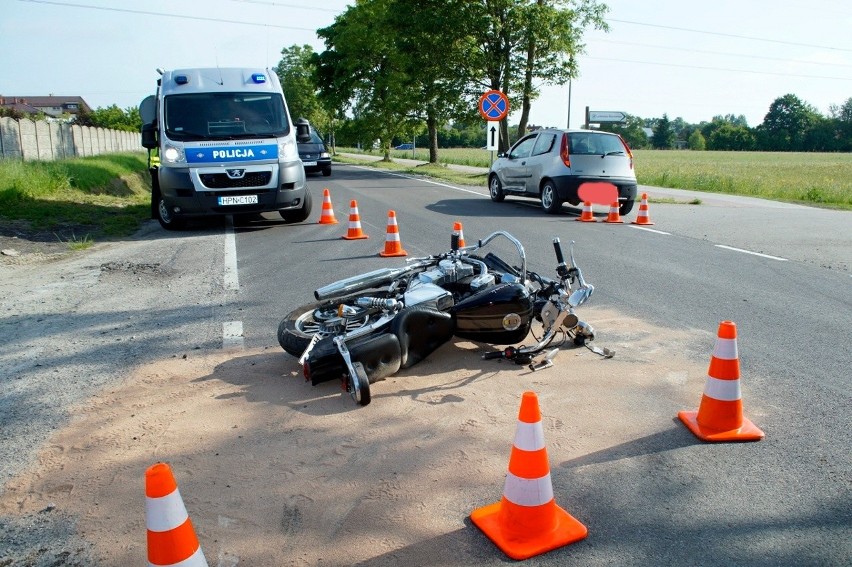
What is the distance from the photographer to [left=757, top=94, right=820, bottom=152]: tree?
108 m

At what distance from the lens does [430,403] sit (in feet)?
14.4

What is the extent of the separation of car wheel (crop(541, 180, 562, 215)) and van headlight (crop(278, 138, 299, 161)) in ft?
18.3

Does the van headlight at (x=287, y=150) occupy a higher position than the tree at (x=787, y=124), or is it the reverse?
the tree at (x=787, y=124)

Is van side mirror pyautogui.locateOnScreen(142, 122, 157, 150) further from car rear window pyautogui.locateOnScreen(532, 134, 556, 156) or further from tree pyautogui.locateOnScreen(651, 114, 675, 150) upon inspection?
tree pyautogui.locateOnScreen(651, 114, 675, 150)

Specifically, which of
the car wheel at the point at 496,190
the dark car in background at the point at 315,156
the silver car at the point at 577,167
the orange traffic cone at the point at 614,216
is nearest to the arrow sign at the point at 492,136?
the car wheel at the point at 496,190

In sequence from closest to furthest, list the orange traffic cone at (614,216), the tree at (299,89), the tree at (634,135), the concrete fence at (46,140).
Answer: the orange traffic cone at (614,216) < the concrete fence at (46,140) < the tree at (299,89) < the tree at (634,135)

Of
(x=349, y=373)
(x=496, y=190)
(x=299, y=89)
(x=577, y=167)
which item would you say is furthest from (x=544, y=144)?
(x=299, y=89)

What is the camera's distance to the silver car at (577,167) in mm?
14414

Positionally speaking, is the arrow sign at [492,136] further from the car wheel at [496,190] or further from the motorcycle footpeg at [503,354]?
the motorcycle footpeg at [503,354]

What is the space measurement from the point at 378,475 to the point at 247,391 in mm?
1436

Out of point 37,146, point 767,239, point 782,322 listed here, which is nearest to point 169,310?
point 782,322

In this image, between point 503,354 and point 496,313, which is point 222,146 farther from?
point 496,313

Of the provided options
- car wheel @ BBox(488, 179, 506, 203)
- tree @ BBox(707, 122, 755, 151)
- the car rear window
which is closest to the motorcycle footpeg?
the car rear window

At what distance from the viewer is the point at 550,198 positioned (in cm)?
1483
